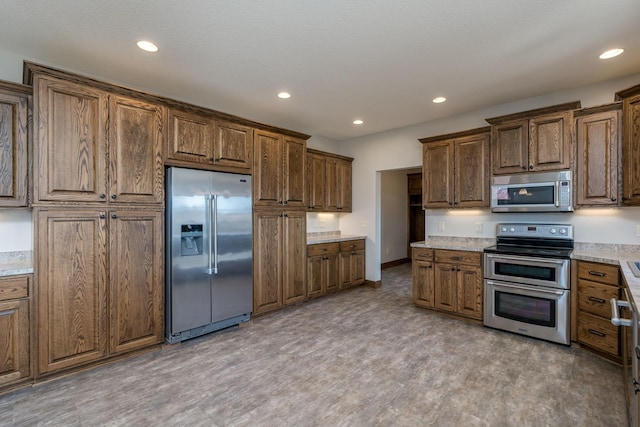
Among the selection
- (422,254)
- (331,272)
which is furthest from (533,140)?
(331,272)

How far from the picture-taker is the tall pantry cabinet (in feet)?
7.81

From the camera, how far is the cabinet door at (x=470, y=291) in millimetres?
3592

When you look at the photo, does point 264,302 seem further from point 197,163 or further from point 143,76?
point 143,76

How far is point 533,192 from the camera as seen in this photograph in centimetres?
340

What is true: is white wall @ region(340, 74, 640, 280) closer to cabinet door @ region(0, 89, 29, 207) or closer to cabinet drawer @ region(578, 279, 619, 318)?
cabinet drawer @ region(578, 279, 619, 318)

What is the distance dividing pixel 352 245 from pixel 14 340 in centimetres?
412

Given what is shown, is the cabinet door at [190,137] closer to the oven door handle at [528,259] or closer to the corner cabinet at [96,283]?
the corner cabinet at [96,283]

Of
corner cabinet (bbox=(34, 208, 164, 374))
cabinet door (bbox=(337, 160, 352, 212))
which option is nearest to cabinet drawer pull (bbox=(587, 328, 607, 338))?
cabinet door (bbox=(337, 160, 352, 212))

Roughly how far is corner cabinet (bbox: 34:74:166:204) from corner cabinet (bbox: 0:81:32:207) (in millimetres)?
249

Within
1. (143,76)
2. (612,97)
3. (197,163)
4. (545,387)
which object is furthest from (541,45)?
(143,76)

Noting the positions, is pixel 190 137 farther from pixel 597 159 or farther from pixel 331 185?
pixel 597 159

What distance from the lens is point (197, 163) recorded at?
3.22 m

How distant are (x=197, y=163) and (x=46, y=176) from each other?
1.22m

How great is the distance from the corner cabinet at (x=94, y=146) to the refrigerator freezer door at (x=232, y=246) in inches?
25.3
